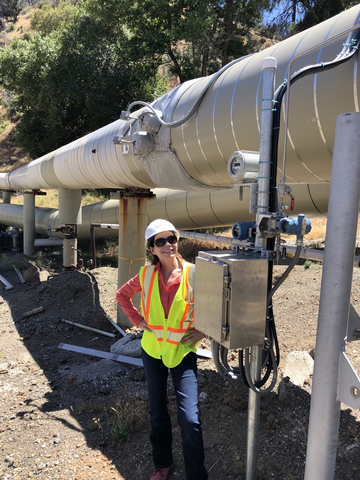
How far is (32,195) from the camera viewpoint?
12156 millimetres

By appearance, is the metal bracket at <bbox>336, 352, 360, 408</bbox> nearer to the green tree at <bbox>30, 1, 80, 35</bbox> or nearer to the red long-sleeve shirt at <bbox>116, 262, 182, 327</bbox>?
the red long-sleeve shirt at <bbox>116, 262, 182, 327</bbox>

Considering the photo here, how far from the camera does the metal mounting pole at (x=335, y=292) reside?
162 centimetres

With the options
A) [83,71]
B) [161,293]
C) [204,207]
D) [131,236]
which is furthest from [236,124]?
[83,71]

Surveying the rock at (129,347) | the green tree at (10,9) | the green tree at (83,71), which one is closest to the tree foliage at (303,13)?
the green tree at (83,71)

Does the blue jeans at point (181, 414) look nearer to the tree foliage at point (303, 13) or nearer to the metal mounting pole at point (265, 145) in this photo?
the metal mounting pole at point (265, 145)

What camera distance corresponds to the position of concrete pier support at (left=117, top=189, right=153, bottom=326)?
21.7ft

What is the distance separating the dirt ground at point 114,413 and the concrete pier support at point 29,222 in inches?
246

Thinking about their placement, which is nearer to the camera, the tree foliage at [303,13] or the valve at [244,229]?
the valve at [244,229]

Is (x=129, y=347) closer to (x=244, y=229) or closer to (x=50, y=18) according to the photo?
(x=244, y=229)

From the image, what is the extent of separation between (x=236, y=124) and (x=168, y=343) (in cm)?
174

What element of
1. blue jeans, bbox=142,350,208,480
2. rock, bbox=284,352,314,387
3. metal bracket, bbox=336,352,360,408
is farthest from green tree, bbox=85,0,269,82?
metal bracket, bbox=336,352,360,408

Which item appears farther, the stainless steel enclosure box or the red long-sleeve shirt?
the red long-sleeve shirt

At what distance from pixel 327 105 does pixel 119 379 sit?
12.2 feet

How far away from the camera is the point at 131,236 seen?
21.9 feet
